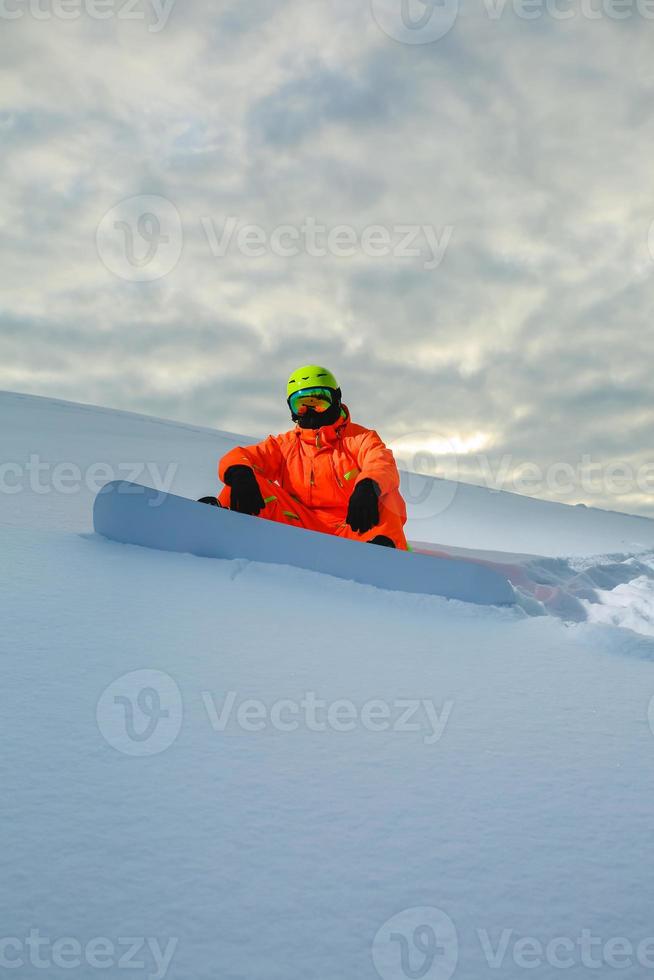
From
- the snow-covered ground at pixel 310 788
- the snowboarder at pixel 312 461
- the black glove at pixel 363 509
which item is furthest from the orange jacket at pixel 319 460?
the snow-covered ground at pixel 310 788

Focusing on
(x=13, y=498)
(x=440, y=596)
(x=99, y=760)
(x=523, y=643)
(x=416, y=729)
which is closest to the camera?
(x=99, y=760)

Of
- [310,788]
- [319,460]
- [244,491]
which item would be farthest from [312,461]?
[310,788]

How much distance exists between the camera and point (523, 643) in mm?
2250

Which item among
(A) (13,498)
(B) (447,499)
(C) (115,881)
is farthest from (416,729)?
(B) (447,499)

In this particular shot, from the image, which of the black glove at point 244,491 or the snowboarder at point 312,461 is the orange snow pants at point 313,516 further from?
the black glove at point 244,491

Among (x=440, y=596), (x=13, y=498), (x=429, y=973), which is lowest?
(x=429, y=973)

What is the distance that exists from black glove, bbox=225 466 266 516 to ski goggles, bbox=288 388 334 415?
53 cm

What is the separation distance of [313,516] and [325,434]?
472 mm

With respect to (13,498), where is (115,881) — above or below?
below

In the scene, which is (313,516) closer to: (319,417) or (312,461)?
(312,461)

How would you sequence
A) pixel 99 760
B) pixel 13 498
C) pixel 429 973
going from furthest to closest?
pixel 13 498 < pixel 99 760 < pixel 429 973

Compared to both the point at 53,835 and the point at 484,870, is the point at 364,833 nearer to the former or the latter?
the point at 484,870

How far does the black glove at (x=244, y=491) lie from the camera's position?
3369 millimetres

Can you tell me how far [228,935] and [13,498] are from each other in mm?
3394
